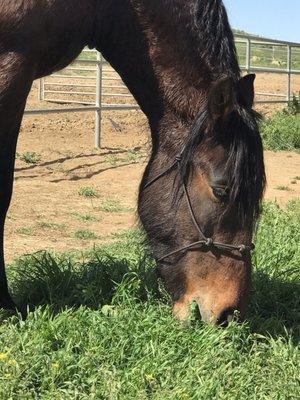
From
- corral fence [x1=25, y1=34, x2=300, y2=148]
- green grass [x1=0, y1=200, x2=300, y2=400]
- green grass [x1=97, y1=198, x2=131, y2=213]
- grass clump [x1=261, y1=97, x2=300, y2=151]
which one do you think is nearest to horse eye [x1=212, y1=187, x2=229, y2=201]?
green grass [x1=0, y1=200, x2=300, y2=400]

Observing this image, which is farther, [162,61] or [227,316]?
[162,61]

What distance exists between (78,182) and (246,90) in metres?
5.19

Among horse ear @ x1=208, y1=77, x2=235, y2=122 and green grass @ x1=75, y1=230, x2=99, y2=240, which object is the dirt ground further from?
horse ear @ x1=208, y1=77, x2=235, y2=122

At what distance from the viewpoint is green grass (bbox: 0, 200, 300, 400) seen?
275 cm

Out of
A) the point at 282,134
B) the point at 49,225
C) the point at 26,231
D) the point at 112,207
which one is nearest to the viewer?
the point at 26,231

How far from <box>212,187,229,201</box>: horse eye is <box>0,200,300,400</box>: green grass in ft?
2.06

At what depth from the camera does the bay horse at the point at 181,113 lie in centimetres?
309

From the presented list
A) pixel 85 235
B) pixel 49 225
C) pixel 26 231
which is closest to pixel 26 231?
pixel 26 231

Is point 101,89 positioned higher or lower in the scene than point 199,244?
higher

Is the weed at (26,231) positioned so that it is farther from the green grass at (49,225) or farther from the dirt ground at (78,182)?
the green grass at (49,225)

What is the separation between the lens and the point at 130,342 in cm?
316

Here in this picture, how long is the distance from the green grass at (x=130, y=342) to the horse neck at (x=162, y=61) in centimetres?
93

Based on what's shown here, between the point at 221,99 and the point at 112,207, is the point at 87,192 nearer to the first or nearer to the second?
the point at 112,207

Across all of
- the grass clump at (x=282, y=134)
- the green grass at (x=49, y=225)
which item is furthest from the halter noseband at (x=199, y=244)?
the grass clump at (x=282, y=134)
